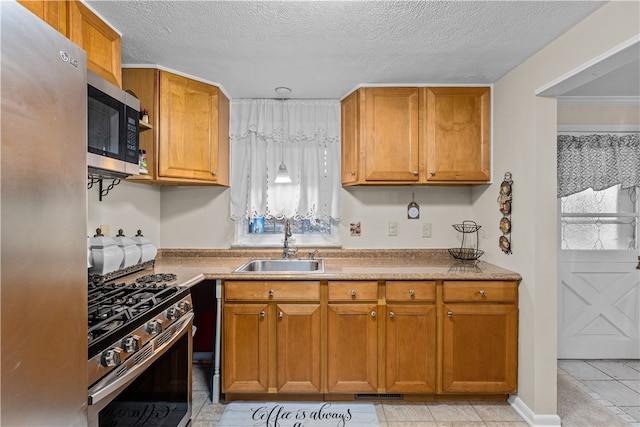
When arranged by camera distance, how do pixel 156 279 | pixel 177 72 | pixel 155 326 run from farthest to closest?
1. pixel 177 72
2. pixel 156 279
3. pixel 155 326

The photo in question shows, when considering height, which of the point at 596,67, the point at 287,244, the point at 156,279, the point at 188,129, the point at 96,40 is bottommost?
the point at 156,279

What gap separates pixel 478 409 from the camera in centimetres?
207

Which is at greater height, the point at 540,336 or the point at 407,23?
the point at 407,23

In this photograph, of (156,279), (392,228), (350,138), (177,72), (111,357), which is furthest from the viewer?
(392,228)

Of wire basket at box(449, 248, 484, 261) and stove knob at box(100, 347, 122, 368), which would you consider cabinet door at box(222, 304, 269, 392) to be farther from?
wire basket at box(449, 248, 484, 261)

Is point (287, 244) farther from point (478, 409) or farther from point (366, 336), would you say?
point (478, 409)

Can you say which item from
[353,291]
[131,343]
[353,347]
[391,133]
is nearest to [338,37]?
[391,133]

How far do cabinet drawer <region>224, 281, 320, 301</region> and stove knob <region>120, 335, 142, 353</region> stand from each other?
846mm

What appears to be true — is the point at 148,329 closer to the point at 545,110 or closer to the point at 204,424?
the point at 204,424

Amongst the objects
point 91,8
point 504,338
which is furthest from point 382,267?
point 91,8

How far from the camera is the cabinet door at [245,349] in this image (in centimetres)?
208

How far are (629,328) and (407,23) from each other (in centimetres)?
309

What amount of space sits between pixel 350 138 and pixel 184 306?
1634 mm

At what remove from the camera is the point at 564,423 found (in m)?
1.95
